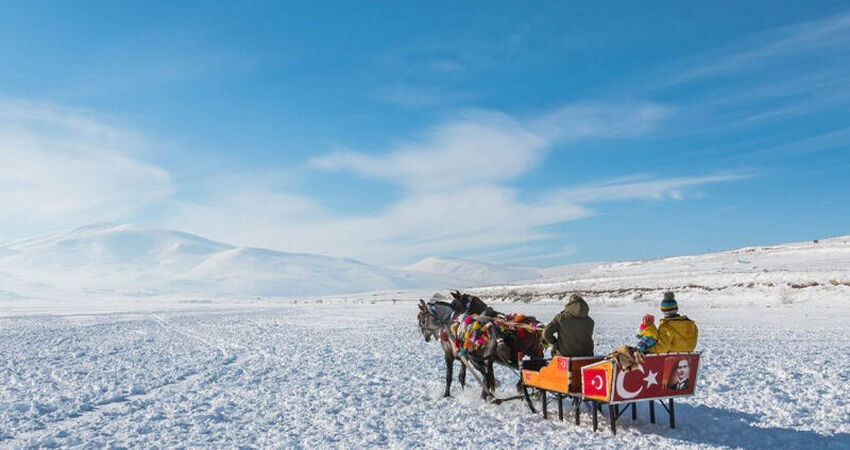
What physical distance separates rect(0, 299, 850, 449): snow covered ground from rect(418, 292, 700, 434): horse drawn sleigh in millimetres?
410

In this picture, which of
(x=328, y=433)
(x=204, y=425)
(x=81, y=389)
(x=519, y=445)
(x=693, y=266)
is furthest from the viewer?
(x=693, y=266)

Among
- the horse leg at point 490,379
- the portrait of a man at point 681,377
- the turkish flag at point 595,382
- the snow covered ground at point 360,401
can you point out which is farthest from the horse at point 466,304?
the portrait of a man at point 681,377

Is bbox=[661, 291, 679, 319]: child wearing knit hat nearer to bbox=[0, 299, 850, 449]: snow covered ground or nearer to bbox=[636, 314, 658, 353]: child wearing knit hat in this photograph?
bbox=[636, 314, 658, 353]: child wearing knit hat

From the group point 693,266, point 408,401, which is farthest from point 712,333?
point 693,266

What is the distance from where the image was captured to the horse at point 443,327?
39.2ft

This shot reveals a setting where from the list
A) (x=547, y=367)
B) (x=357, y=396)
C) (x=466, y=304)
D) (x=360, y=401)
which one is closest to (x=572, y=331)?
(x=547, y=367)

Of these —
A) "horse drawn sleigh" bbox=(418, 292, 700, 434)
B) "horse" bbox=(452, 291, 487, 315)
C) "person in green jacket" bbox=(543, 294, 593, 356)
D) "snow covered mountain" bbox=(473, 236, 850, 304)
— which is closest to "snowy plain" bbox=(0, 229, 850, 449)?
"horse drawn sleigh" bbox=(418, 292, 700, 434)

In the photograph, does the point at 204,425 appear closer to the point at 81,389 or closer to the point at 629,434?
the point at 81,389

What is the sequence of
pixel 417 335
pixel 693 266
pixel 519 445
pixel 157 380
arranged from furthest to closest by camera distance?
pixel 693 266, pixel 417 335, pixel 157 380, pixel 519 445

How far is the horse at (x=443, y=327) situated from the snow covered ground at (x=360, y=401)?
424 millimetres

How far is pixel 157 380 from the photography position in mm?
15398

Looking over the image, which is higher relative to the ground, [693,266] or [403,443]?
[693,266]

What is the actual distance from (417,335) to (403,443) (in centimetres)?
1770

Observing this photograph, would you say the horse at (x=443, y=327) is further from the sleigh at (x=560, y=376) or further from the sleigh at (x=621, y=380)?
the sleigh at (x=621, y=380)
